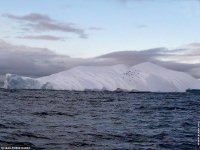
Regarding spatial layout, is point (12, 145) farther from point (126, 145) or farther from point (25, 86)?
point (25, 86)

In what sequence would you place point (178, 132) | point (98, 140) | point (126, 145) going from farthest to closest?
point (178, 132), point (98, 140), point (126, 145)

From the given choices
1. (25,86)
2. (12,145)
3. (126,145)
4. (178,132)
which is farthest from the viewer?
(25,86)

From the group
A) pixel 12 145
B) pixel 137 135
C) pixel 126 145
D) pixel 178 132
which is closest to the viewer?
pixel 12 145

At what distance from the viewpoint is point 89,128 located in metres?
27.4

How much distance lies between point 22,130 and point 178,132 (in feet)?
35.5

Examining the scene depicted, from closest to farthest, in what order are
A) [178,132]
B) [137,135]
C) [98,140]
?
[98,140] < [137,135] < [178,132]

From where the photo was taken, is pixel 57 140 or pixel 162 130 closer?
pixel 57 140

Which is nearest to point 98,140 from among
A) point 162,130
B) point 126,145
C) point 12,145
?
point 126,145

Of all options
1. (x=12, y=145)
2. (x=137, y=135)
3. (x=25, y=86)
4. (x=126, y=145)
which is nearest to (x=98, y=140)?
(x=126, y=145)

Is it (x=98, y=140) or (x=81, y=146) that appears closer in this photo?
(x=81, y=146)

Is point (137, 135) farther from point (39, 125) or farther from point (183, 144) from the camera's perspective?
point (39, 125)

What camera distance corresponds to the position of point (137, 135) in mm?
Result: 24422

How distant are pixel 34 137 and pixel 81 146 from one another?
351 cm

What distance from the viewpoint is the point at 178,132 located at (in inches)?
1049
